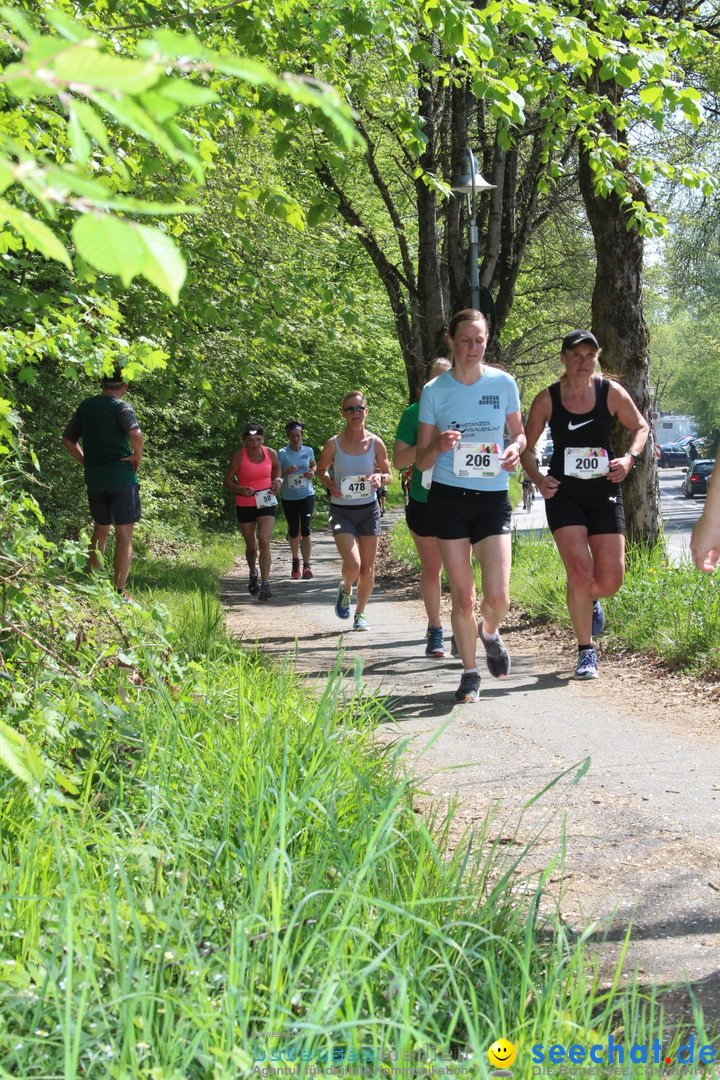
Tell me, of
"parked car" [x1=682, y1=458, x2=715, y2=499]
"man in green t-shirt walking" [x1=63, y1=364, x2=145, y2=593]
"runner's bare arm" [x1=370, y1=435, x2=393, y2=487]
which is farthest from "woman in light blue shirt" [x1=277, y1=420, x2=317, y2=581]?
"parked car" [x1=682, y1=458, x2=715, y2=499]

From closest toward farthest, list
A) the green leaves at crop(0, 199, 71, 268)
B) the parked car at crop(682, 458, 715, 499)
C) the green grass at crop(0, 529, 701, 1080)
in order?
the green leaves at crop(0, 199, 71, 268) < the green grass at crop(0, 529, 701, 1080) < the parked car at crop(682, 458, 715, 499)

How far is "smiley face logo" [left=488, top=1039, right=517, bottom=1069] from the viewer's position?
6.84ft

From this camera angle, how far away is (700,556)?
3.51m

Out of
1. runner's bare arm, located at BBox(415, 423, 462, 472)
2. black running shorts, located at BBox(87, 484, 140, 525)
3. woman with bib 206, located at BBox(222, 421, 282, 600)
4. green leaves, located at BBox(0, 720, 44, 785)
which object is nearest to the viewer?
green leaves, located at BBox(0, 720, 44, 785)

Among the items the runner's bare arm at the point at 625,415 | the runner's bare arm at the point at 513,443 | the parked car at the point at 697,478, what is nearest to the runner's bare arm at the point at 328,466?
the runner's bare arm at the point at 625,415

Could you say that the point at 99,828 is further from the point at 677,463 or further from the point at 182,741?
the point at 677,463

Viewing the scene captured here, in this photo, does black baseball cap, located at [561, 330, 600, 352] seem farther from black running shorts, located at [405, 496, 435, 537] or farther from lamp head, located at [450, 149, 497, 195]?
lamp head, located at [450, 149, 497, 195]

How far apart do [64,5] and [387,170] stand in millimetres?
16027

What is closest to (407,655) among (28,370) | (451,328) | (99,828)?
(451,328)

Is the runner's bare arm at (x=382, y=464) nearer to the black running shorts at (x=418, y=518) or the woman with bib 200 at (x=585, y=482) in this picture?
the black running shorts at (x=418, y=518)

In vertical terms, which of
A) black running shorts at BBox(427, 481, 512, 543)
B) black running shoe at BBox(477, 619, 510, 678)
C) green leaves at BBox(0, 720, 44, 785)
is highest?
black running shorts at BBox(427, 481, 512, 543)

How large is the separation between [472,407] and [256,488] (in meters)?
6.43

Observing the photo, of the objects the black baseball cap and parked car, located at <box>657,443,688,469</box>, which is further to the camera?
parked car, located at <box>657,443,688,469</box>

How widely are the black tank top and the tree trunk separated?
7.84ft
